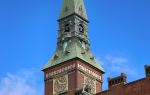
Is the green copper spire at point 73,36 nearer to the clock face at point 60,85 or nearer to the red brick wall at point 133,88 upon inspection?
the clock face at point 60,85

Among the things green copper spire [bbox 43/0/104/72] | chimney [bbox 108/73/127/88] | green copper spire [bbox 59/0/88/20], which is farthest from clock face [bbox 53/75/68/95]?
chimney [bbox 108/73/127/88]

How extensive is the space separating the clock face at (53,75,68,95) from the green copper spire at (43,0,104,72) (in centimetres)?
342

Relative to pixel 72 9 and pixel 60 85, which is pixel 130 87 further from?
pixel 72 9

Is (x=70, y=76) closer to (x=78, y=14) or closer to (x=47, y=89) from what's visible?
(x=47, y=89)

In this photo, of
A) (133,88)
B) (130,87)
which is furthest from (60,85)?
(133,88)

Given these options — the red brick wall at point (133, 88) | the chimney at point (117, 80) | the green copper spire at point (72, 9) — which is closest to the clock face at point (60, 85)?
the green copper spire at point (72, 9)

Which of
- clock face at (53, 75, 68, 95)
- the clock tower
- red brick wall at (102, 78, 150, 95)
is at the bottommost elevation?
red brick wall at (102, 78, 150, 95)

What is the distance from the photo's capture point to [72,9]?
335 ft

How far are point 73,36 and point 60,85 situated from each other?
11069mm

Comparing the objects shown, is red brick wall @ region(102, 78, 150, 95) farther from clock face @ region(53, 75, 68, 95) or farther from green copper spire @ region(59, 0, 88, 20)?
green copper spire @ region(59, 0, 88, 20)

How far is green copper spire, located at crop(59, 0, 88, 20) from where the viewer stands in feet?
334

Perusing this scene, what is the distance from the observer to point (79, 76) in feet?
301

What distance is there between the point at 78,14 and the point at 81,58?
1193 centimetres

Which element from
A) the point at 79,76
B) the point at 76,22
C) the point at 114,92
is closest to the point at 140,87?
the point at 114,92
